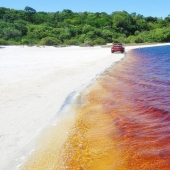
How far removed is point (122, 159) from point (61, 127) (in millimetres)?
2669

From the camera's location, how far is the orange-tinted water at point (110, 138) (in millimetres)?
6574

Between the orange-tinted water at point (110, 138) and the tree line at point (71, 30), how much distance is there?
186 feet

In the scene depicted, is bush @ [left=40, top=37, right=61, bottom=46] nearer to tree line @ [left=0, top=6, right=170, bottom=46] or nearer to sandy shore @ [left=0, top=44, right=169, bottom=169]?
tree line @ [left=0, top=6, right=170, bottom=46]

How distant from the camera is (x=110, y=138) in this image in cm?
812

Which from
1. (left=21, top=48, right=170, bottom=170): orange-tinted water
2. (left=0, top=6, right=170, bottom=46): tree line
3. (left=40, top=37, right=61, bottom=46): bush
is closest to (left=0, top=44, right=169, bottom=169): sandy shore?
(left=21, top=48, right=170, bottom=170): orange-tinted water

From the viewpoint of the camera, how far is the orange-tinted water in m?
6.57

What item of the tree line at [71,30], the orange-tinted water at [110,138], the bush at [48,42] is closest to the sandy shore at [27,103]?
the orange-tinted water at [110,138]

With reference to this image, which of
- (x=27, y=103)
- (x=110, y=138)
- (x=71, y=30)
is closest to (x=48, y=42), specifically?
(x=71, y=30)

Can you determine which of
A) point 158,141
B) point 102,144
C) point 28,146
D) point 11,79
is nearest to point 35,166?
point 28,146

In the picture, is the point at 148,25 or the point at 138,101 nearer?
the point at 138,101

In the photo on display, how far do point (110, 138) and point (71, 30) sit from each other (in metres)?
84.9

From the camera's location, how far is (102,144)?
7.68 meters

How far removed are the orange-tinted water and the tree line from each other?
56.8 m

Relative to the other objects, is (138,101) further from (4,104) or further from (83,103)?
(4,104)
